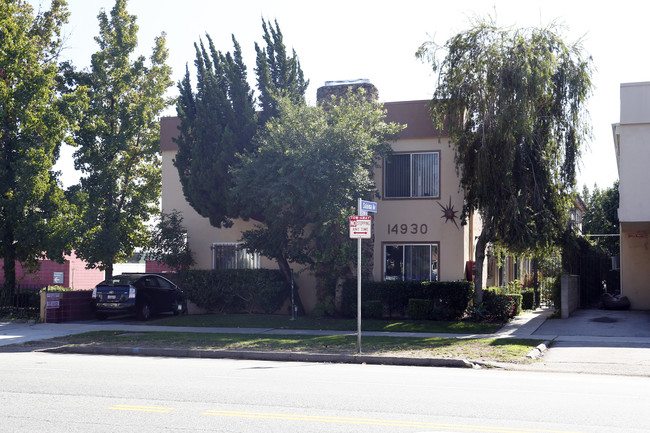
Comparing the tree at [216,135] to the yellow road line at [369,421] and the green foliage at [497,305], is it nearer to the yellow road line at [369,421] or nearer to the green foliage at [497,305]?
the green foliage at [497,305]

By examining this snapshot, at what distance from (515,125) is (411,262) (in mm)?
6351

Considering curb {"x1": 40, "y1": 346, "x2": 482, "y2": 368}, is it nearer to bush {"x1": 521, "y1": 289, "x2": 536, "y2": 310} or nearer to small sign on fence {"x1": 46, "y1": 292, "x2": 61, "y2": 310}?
small sign on fence {"x1": 46, "y1": 292, "x2": 61, "y2": 310}

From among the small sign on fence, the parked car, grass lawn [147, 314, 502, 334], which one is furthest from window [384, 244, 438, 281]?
the small sign on fence

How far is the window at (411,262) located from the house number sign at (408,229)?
457mm

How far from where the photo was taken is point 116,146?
25469mm

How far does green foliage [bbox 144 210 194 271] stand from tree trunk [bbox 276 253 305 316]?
387cm

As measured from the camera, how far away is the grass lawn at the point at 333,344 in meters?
14.8

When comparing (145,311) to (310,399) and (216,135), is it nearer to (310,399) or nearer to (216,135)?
(216,135)

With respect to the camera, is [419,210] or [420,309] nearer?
[420,309]

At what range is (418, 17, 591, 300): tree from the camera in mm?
18953

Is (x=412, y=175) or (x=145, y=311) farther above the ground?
(x=412, y=175)

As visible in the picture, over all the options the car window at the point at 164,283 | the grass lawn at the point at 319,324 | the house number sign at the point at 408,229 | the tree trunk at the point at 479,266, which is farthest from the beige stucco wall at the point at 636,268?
the car window at the point at 164,283

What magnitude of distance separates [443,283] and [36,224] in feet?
44.6

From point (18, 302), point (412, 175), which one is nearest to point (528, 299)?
point (412, 175)
